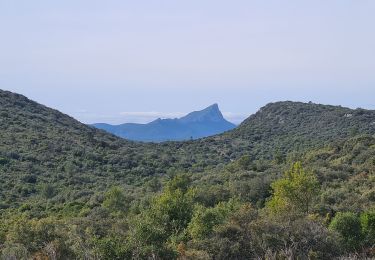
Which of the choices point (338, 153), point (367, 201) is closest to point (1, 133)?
point (338, 153)

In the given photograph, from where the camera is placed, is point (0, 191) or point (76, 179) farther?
point (76, 179)

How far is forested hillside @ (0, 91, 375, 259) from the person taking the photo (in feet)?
61.5

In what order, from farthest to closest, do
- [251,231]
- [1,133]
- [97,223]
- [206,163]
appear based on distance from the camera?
[206,163] < [1,133] < [97,223] < [251,231]

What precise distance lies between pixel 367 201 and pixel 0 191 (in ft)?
99.2

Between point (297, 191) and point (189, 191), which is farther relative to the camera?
point (189, 191)

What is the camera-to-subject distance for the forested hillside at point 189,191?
18734 millimetres

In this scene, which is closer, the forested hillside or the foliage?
the forested hillside

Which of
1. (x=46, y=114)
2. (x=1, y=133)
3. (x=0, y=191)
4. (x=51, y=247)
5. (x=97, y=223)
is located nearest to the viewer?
(x=51, y=247)

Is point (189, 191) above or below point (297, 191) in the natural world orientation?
below

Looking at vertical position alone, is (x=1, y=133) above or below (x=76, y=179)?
above

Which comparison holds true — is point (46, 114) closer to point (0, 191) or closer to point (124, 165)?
point (124, 165)

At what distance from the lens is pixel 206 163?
6862 cm

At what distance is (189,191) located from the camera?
33.5 m

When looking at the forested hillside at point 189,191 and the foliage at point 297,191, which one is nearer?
the forested hillside at point 189,191
